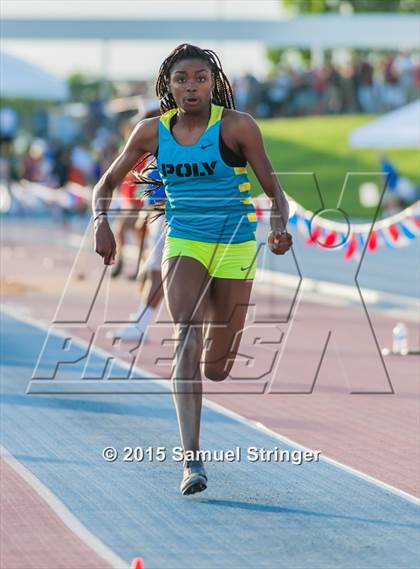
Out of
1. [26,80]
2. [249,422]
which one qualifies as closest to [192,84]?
[249,422]

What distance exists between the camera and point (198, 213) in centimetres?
796

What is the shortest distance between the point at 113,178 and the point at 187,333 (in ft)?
3.25

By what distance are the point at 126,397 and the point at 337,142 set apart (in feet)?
116

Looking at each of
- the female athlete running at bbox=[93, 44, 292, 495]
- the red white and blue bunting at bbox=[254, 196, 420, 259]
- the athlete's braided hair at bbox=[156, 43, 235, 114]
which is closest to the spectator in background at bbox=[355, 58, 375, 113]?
the red white and blue bunting at bbox=[254, 196, 420, 259]

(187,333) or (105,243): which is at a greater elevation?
(105,243)

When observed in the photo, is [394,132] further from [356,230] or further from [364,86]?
[364,86]

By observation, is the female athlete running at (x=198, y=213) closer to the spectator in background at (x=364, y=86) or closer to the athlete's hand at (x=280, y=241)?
the athlete's hand at (x=280, y=241)

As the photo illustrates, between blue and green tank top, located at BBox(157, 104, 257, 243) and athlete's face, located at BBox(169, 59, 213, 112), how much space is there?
0.41 ft

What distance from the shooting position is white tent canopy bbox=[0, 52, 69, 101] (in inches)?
864

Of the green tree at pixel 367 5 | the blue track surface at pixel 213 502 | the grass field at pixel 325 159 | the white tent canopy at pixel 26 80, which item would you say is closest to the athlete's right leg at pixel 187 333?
the blue track surface at pixel 213 502

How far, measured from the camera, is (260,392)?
37.9 feet

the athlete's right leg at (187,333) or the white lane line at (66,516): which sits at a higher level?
the athlete's right leg at (187,333)

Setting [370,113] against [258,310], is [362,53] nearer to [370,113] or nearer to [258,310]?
[370,113]

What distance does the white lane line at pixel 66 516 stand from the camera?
658 centimetres
